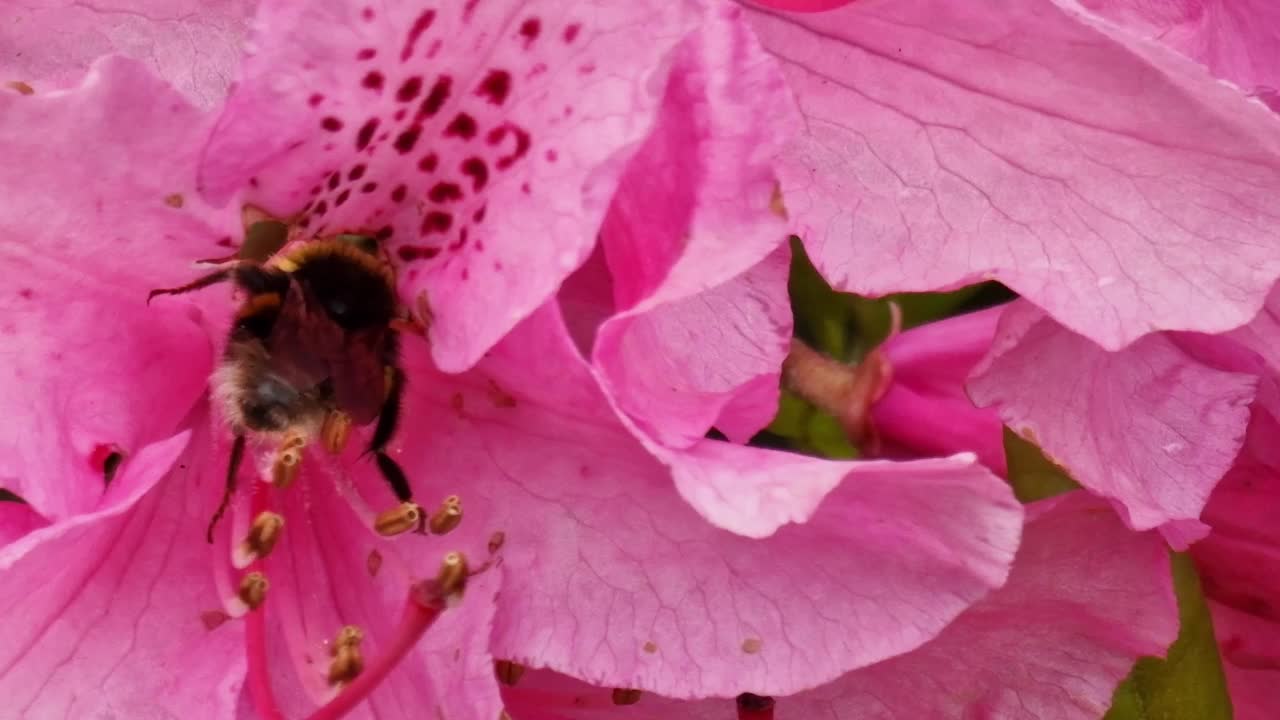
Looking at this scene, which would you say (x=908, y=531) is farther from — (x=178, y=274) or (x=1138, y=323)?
(x=178, y=274)

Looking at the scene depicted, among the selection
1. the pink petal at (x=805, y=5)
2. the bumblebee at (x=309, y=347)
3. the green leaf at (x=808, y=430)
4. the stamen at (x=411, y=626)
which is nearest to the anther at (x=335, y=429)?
the bumblebee at (x=309, y=347)

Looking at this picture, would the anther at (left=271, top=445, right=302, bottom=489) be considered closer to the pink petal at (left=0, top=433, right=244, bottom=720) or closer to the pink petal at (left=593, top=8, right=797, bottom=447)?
the pink petal at (left=0, top=433, right=244, bottom=720)

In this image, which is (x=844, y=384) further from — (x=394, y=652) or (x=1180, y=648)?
(x=394, y=652)

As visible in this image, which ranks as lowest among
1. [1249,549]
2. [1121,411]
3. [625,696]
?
[625,696]

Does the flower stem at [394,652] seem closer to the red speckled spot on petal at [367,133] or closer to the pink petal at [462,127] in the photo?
the pink petal at [462,127]

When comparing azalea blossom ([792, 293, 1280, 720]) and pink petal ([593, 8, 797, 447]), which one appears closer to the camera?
pink petal ([593, 8, 797, 447])

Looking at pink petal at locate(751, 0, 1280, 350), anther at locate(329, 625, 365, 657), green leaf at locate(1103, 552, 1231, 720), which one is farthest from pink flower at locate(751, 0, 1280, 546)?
anther at locate(329, 625, 365, 657)

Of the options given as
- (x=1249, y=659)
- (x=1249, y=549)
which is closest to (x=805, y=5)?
(x=1249, y=549)

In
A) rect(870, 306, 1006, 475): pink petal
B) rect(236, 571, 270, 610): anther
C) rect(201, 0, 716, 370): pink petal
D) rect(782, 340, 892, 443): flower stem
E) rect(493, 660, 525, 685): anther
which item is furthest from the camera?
rect(782, 340, 892, 443): flower stem
